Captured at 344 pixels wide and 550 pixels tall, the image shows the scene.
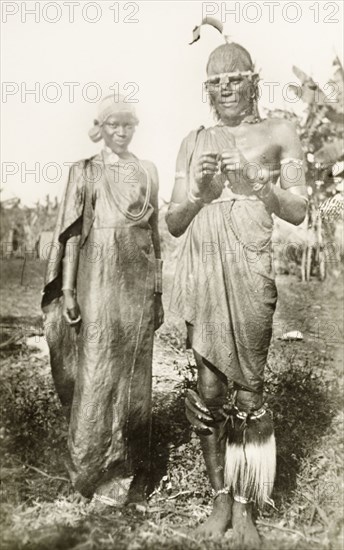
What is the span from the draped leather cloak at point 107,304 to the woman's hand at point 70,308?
32mm

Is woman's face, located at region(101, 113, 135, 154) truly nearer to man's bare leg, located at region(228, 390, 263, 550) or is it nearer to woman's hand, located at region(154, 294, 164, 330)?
woman's hand, located at region(154, 294, 164, 330)

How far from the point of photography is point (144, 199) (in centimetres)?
304

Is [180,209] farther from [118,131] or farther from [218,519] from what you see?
[218,519]

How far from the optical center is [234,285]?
2.83 meters

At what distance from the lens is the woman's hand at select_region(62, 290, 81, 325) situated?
3025mm

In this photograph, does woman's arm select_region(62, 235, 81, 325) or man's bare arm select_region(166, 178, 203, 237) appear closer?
man's bare arm select_region(166, 178, 203, 237)

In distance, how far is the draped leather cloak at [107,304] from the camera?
3.00 meters

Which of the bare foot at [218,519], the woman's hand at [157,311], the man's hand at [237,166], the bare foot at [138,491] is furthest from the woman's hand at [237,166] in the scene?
the bare foot at [138,491]

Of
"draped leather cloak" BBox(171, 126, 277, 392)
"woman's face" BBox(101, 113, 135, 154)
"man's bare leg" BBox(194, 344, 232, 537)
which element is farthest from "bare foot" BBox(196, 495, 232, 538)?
"woman's face" BBox(101, 113, 135, 154)

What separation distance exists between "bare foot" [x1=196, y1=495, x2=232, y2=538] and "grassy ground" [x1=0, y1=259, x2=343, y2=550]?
5cm

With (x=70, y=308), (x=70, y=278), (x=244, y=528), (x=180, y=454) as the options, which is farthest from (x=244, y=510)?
(x=70, y=278)

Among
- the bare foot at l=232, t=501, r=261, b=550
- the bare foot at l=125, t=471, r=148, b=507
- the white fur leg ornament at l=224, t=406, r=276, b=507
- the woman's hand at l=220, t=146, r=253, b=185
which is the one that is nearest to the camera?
the woman's hand at l=220, t=146, r=253, b=185

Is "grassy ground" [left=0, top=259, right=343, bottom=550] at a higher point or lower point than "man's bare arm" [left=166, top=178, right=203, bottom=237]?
lower

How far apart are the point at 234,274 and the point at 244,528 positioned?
1.18m
